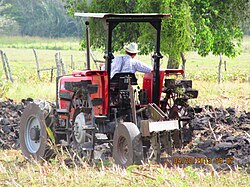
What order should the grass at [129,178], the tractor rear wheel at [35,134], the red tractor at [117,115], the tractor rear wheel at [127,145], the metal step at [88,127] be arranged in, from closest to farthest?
the grass at [129,178], the tractor rear wheel at [127,145], the red tractor at [117,115], the metal step at [88,127], the tractor rear wheel at [35,134]

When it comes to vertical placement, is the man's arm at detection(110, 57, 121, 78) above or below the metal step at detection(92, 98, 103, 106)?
above

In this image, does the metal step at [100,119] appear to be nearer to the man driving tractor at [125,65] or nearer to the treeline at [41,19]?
the man driving tractor at [125,65]

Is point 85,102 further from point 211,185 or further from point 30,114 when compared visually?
point 211,185

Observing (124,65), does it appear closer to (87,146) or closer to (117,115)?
(117,115)

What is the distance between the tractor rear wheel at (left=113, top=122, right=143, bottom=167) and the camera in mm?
9055

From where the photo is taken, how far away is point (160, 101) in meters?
10.4

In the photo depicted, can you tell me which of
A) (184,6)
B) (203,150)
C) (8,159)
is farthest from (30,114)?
(184,6)

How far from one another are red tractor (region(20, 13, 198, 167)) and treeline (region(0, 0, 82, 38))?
2281 inches

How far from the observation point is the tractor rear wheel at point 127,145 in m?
9.05

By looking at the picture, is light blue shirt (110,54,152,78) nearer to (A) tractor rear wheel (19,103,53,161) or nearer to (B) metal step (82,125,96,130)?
(B) metal step (82,125,96,130)

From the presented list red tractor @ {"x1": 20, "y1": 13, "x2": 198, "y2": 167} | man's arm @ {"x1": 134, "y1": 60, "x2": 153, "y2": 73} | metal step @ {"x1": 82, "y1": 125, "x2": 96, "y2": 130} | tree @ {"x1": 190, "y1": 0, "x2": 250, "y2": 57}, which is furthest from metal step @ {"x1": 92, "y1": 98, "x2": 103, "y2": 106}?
tree @ {"x1": 190, "y1": 0, "x2": 250, "y2": 57}

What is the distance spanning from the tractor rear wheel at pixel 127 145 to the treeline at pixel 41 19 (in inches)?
2328

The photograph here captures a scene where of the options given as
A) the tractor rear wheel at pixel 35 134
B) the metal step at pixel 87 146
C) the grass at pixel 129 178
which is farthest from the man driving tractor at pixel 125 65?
the grass at pixel 129 178

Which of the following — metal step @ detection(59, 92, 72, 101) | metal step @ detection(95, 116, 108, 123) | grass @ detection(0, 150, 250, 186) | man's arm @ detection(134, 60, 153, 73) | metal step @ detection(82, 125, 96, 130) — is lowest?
grass @ detection(0, 150, 250, 186)
